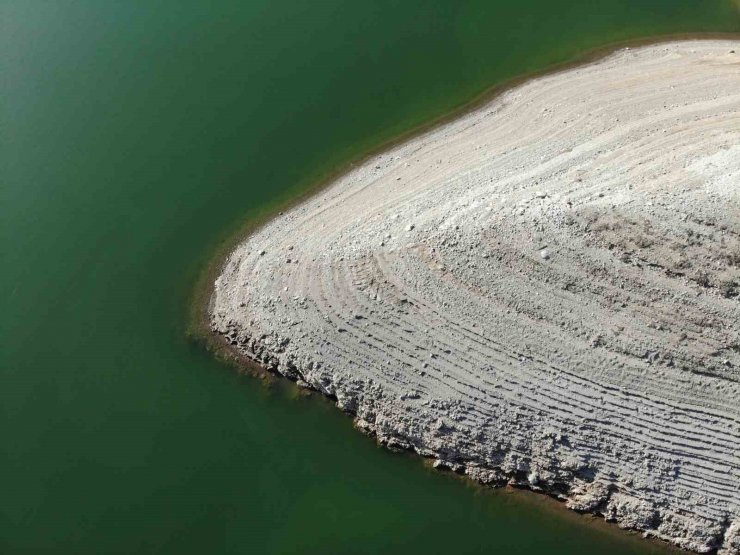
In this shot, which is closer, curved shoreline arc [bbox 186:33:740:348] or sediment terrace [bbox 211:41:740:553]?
sediment terrace [bbox 211:41:740:553]

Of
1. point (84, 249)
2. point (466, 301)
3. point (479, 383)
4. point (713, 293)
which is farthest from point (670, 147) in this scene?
point (84, 249)

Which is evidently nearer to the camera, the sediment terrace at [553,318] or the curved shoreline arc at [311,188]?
the sediment terrace at [553,318]

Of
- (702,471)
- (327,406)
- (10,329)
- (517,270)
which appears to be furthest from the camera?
(10,329)

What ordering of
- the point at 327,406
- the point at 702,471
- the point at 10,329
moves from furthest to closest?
the point at 10,329
the point at 327,406
the point at 702,471

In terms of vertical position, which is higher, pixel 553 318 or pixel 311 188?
pixel 311 188

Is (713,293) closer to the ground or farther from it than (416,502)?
farther from it

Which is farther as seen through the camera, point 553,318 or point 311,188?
point 311,188

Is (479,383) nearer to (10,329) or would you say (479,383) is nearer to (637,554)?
(637,554)

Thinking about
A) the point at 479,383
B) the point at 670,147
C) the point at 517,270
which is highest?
the point at 670,147
